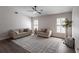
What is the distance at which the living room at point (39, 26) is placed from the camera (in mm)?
1843

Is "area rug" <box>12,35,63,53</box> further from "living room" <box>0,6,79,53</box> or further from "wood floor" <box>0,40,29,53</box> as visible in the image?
"wood floor" <box>0,40,29,53</box>

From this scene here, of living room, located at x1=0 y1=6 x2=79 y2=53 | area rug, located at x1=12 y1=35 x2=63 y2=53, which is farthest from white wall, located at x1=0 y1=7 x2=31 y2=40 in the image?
area rug, located at x1=12 y1=35 x2=63 y2=53

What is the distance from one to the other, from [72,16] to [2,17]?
3141mm

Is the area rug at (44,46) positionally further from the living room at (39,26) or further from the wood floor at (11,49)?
the wood floor at (11,49)

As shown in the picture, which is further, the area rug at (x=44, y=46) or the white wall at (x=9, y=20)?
the white wall at (x=9, y=20)

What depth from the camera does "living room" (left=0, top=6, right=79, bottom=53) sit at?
184 cm

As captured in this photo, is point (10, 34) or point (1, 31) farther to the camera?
point (10, 34)

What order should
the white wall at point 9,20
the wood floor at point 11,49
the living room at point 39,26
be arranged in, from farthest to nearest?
the white wall at point 9,20 < the wood floor at point 11,49 < the living room at point 39,26

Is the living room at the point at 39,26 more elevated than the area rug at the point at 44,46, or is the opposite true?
the living room at the point at 39,26

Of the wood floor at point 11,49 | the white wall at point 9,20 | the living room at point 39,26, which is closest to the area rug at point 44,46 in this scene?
the living room at point 39,26
